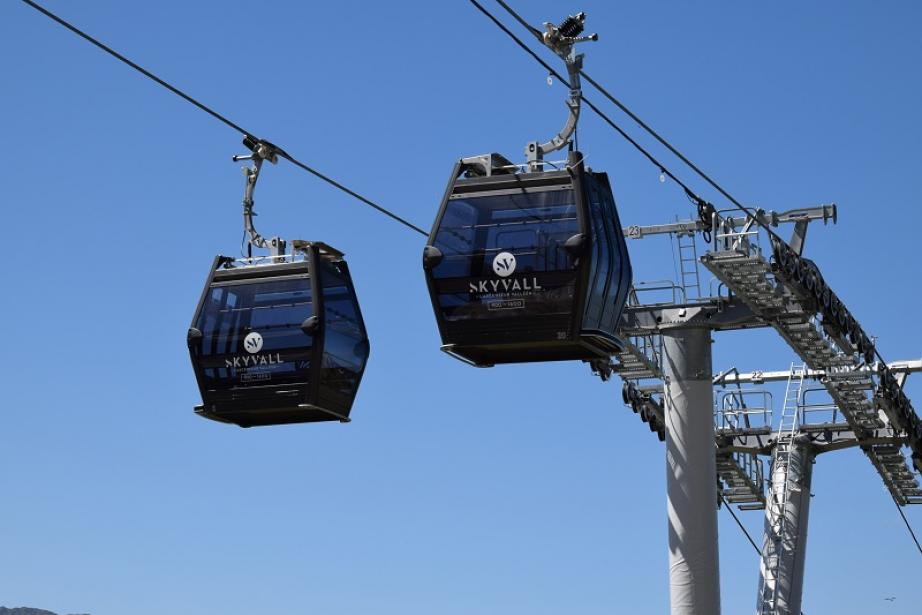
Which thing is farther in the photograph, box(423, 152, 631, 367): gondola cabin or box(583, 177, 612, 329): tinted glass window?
box(583, 177, 612, 329): tinted glass window

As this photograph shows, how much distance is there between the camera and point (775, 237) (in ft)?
76.5

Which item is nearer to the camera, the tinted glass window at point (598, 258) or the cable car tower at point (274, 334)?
the tinted glass window at point (598, 258)

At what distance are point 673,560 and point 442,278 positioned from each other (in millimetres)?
9425

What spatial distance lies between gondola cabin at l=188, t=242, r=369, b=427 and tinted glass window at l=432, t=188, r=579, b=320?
179 centimetres

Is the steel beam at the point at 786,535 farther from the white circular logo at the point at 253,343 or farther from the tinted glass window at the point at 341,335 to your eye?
the white circular logo at the point at 253,343

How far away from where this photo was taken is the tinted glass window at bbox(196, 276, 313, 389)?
18.0m

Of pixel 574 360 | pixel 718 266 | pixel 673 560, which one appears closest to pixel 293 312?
pixel 574 360

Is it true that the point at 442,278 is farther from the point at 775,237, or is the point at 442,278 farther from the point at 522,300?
the point at 775,237

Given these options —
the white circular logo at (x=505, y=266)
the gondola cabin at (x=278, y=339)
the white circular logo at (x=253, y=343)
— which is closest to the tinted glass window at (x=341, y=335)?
the gondola cabin at (x=278, y=339)

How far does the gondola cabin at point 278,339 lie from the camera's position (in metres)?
18.0

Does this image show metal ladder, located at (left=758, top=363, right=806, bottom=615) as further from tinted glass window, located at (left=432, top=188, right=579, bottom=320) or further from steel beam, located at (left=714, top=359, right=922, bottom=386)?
tinted glass window, located at (left=432, top=188, right=579, bottom=320)

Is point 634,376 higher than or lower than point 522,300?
higher

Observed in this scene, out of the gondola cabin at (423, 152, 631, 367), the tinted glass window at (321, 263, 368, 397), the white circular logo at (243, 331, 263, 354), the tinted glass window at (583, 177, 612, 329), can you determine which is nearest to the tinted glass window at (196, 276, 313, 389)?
the white circular logo at (243, 331, 263, 354)

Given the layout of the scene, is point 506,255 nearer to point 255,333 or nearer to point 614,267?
point 614,267
